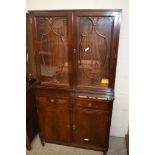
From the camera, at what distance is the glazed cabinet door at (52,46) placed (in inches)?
75.5

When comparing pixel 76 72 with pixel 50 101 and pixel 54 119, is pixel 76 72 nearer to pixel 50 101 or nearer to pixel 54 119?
pixel 50 101

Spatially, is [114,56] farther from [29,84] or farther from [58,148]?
[58,148]

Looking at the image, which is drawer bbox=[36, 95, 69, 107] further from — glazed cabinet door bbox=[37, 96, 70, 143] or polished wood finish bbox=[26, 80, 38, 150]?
polished wood finish bbox=[26, 80, 38, 150]

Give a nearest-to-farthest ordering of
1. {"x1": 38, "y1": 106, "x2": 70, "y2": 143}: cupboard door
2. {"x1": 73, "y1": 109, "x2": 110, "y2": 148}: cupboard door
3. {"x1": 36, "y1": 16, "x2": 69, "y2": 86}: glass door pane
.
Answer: {"x1": 36, "y1": 16, "x2": 69, "y2": 86}: glass door pane → {"x1": 73, "y1": 109, "x2": 110, "y2": 148}: cupboard door → {"x1": 38, "y1": 106, "x2": 70, "y2": 143}: cupboard door

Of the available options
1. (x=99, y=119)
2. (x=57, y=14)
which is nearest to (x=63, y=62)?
(x=57, y=14)

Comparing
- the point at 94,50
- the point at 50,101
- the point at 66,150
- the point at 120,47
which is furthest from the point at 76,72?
the point at 66,150

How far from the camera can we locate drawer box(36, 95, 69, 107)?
2.11 meters

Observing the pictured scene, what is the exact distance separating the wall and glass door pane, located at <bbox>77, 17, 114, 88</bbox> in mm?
354

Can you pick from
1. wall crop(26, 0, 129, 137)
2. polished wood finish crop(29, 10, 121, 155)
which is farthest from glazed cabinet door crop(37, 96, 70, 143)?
wall crop(26, 0, 129, 137)

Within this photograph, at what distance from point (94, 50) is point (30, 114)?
1228mm

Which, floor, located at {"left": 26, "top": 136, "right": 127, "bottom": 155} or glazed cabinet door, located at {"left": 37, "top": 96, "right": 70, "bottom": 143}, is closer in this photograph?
glazed cabinet door, located at {"left": 37, "top": 96, "right": 70, "bottom": 143}

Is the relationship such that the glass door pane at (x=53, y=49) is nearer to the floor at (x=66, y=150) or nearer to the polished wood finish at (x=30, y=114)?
the polished wood finish at (x=30, y=114)

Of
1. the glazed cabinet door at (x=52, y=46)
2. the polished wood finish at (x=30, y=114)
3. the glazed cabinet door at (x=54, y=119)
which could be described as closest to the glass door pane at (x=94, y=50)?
the glazed cabinet door at (x=52, y=46)

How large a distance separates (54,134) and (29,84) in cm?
75
